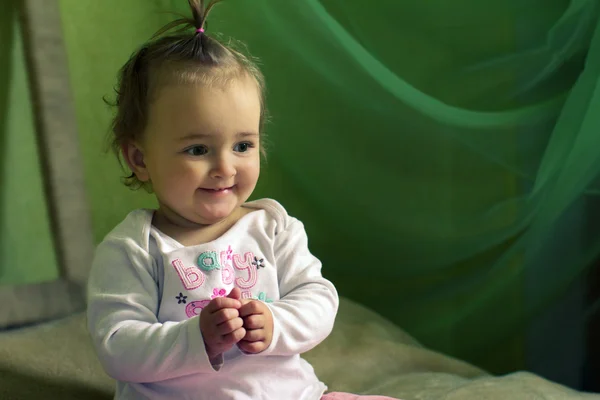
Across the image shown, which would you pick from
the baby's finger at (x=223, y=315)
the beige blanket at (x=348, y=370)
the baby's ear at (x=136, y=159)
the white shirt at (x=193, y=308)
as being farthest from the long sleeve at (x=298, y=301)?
the beige blanket at (x=348, y=370)

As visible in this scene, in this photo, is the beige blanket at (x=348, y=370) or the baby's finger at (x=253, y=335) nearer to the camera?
the baby's finger at (x=253, y=335)

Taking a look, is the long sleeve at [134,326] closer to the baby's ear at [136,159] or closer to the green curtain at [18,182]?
the baby's ear at [136,159]

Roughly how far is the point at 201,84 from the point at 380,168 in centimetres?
89

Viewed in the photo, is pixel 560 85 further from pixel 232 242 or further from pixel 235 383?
pixel 235 383

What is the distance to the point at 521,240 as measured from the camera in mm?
1692

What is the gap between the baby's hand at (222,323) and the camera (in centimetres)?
93

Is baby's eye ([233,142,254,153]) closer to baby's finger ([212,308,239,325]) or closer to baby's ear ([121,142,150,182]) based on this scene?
baby's ear ([121,142,150,182])

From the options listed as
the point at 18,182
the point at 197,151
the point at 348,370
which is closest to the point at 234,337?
the point at 197,151

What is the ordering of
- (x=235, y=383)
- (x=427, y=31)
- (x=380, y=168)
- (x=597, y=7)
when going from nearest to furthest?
(x=235, y=383) < (x=597, y=7) < (x=427, y=31) < (x=380, y=168)

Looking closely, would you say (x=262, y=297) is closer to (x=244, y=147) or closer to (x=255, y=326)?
(x=255, y=326)

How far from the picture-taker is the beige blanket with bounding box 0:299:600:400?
1299 millimetres

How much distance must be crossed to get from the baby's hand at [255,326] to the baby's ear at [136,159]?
29cm

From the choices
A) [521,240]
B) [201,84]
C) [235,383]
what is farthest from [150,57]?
[521,240]

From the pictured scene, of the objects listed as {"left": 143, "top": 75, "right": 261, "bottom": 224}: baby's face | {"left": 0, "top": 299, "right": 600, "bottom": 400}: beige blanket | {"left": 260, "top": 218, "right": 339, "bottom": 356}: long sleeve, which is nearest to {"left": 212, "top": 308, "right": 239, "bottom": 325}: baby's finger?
{"left": 260, "top": 218, "right": 339, "bottom": 356}: long sleeve
